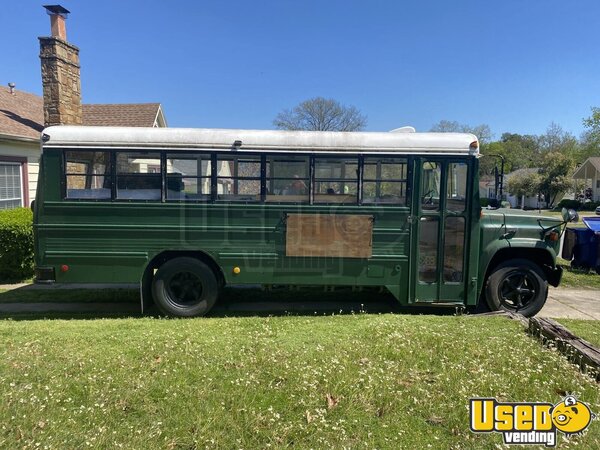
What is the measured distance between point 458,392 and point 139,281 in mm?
4312

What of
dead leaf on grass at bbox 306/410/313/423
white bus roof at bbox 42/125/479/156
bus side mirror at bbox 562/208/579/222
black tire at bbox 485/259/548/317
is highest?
white bus roof at bbox 42/125/479/156

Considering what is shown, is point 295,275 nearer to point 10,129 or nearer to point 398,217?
point 398,217

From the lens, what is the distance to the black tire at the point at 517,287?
6070 mm

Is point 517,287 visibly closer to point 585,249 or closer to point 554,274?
point 554,274

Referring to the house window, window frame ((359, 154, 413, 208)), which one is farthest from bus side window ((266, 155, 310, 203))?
the house window

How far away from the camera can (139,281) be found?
5941mm

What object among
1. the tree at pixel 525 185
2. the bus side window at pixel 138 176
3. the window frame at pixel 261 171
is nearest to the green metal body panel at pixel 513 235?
the window frame at pixel 261 171

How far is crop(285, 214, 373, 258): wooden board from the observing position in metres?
5.86

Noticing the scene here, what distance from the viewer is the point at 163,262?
6.16m

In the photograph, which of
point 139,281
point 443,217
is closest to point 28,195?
point 139,281

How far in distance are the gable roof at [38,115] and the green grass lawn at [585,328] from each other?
12857 millimetres

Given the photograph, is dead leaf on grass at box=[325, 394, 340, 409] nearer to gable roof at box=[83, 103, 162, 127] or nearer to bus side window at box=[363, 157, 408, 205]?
bus side window at box=[363, 157, 408, 205]

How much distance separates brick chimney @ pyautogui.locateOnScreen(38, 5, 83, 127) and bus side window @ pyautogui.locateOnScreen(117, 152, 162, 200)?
22.9 feet

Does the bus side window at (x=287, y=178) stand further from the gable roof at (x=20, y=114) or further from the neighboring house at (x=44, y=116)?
the gable roof at (x=20, y=114)
